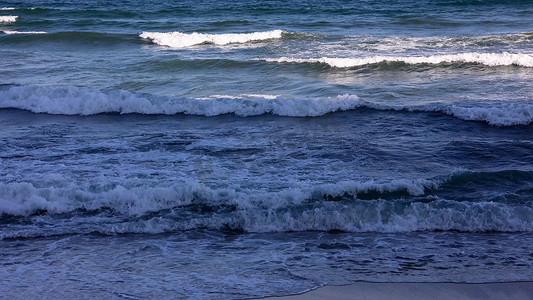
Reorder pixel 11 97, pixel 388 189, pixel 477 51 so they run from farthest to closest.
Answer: pixel 477 51 < pixel 11 97 < pixel 388 189

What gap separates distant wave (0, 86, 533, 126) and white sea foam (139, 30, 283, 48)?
248 inches

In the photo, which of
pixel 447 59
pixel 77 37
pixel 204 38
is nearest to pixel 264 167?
pixel 447 59


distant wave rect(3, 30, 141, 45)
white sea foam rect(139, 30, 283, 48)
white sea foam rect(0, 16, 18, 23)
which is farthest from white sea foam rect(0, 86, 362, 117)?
white sea foam rect(0, 16, 18, 23)

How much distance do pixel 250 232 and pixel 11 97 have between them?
8.11m

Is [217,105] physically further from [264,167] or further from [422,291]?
[422,291]

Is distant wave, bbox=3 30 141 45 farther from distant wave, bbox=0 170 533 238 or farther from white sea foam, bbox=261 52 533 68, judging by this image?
distant wave, bbox=0 170 533 238

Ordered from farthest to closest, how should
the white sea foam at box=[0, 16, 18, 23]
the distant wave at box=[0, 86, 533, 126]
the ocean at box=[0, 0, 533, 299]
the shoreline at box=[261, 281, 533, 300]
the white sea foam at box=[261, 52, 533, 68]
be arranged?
the white sea foam at box=[0, 16, 18, 23]
the white sea foam at box=[261, 52, 533, 68]
the distant wave at box=[0, 86, 533, 126]
the ocean at box=[0, 0, 533, 299]
the shoreline at box=[261, 281, 533, 300]

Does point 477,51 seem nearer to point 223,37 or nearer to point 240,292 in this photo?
point 223,37

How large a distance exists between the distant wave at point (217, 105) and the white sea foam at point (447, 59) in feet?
10.4

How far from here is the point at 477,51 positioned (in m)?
14.9

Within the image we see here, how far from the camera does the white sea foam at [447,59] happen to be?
13.2 m

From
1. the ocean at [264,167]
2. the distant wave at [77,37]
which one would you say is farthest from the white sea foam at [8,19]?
the ocean at [264,167]

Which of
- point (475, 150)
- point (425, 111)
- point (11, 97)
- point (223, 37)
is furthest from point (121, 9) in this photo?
point (475, 150)

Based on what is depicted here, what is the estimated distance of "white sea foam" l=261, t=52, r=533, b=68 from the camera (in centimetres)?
1318
